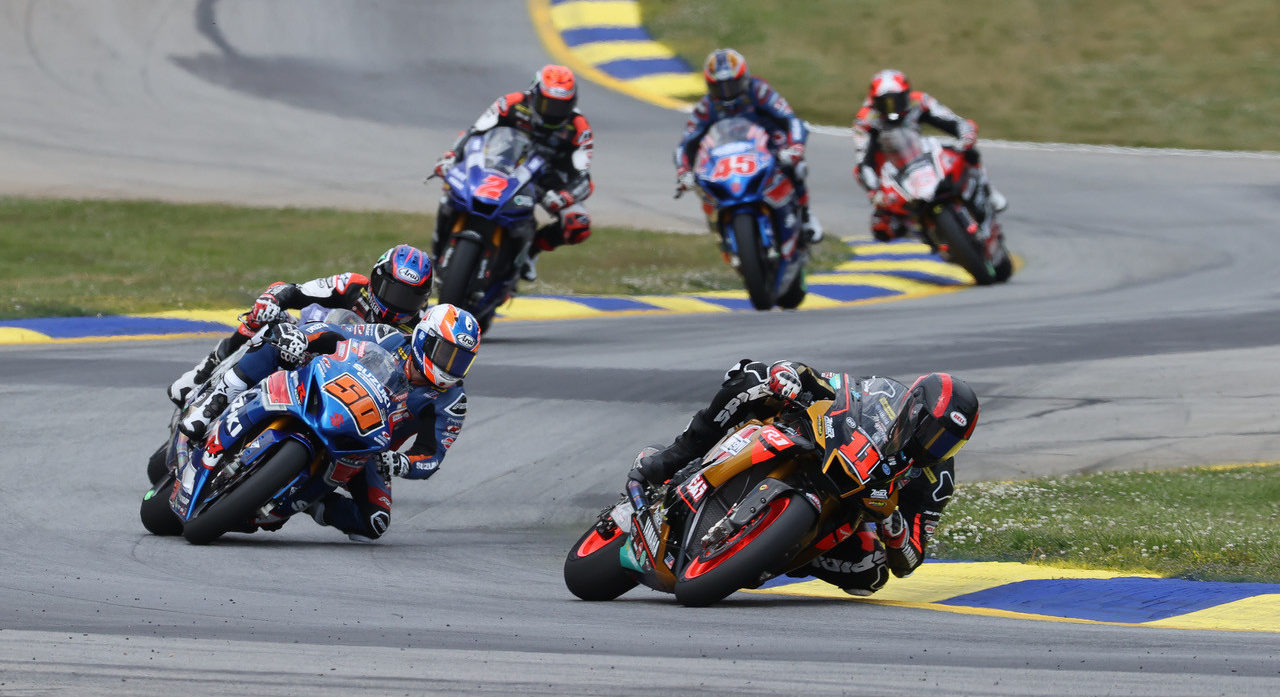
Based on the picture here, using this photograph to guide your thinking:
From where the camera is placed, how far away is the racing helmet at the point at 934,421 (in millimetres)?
6684

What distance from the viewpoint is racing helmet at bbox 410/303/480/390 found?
323 inches

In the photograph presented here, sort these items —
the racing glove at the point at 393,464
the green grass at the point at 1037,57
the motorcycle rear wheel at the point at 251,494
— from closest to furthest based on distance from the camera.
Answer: the motorcycle rear wheel at the point at 251,494, the racing glove at the point at 393,464, the green grass at the point at 1037,57

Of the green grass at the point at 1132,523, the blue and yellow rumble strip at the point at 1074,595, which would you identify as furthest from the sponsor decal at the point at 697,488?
the green grass at the point at 1132,523

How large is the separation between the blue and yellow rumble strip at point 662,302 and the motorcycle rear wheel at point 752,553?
759 centimetres

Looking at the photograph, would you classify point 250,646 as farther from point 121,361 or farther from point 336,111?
point 336,111

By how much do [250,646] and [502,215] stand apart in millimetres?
7755

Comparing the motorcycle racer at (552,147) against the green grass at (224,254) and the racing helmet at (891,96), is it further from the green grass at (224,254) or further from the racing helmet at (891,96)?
the racing helmet at (891,96)

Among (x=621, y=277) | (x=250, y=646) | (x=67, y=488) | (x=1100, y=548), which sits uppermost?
(x=250, y=646)

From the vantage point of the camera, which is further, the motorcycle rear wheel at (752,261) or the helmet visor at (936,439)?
the motorcycle rear wheel at (752,261)

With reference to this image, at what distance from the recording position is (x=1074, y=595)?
7434 millimetres

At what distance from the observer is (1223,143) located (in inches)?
934

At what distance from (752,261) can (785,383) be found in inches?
332

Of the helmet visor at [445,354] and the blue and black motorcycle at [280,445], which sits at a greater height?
the helmet visor at [445,354]

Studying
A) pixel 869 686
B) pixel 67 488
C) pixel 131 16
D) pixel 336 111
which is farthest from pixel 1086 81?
pixel 869 686
